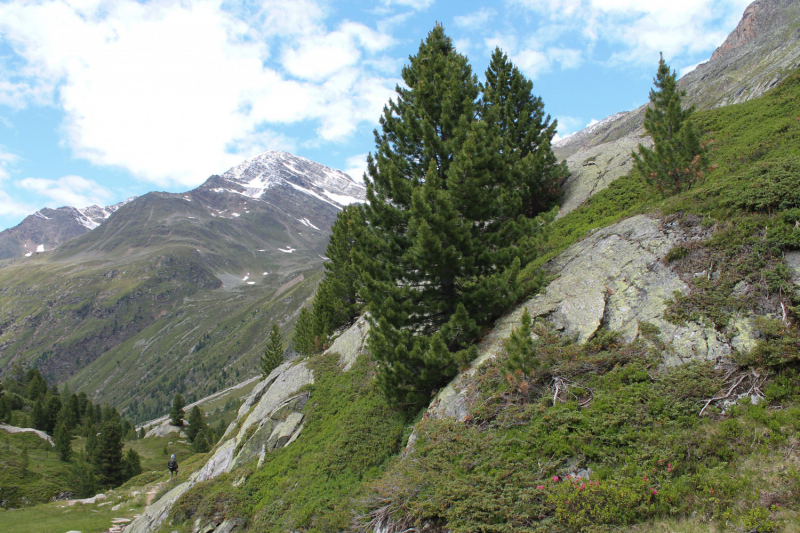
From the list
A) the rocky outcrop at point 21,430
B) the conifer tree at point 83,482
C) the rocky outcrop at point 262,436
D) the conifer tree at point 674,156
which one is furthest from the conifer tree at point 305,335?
the rocky outcrop at point 21,430

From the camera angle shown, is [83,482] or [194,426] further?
[194,426]

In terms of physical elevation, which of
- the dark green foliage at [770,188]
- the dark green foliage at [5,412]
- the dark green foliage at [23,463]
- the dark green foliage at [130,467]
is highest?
Result: the dark green foliage at [5,412]

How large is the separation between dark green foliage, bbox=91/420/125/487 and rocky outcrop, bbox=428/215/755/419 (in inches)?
2642

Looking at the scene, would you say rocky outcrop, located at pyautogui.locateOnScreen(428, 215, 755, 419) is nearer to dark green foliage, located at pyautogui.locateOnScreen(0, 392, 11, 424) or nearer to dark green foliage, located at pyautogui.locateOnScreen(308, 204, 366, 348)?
dark green foliage, located at pyautogui.locateOnScreen(308, 204, 366, 348)

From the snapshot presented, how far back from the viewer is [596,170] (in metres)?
28.6

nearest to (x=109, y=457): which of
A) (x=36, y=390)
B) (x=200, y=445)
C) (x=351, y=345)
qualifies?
(x=200, y=445)

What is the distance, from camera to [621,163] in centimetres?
2755

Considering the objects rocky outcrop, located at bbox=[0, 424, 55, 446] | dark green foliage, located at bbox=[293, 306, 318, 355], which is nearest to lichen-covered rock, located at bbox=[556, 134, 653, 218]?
dark green foliage, located at bbox=[293, 306, 318, 355]

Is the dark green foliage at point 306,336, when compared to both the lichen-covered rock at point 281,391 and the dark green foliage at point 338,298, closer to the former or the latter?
the dark green foliage at point 338,298

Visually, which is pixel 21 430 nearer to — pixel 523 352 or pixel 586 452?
pixel 523 352

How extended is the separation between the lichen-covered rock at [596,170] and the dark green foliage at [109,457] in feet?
233

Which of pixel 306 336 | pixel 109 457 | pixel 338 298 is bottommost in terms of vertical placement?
pixel 109 457

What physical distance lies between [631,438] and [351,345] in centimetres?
2034

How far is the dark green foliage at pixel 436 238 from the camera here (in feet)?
45.4
